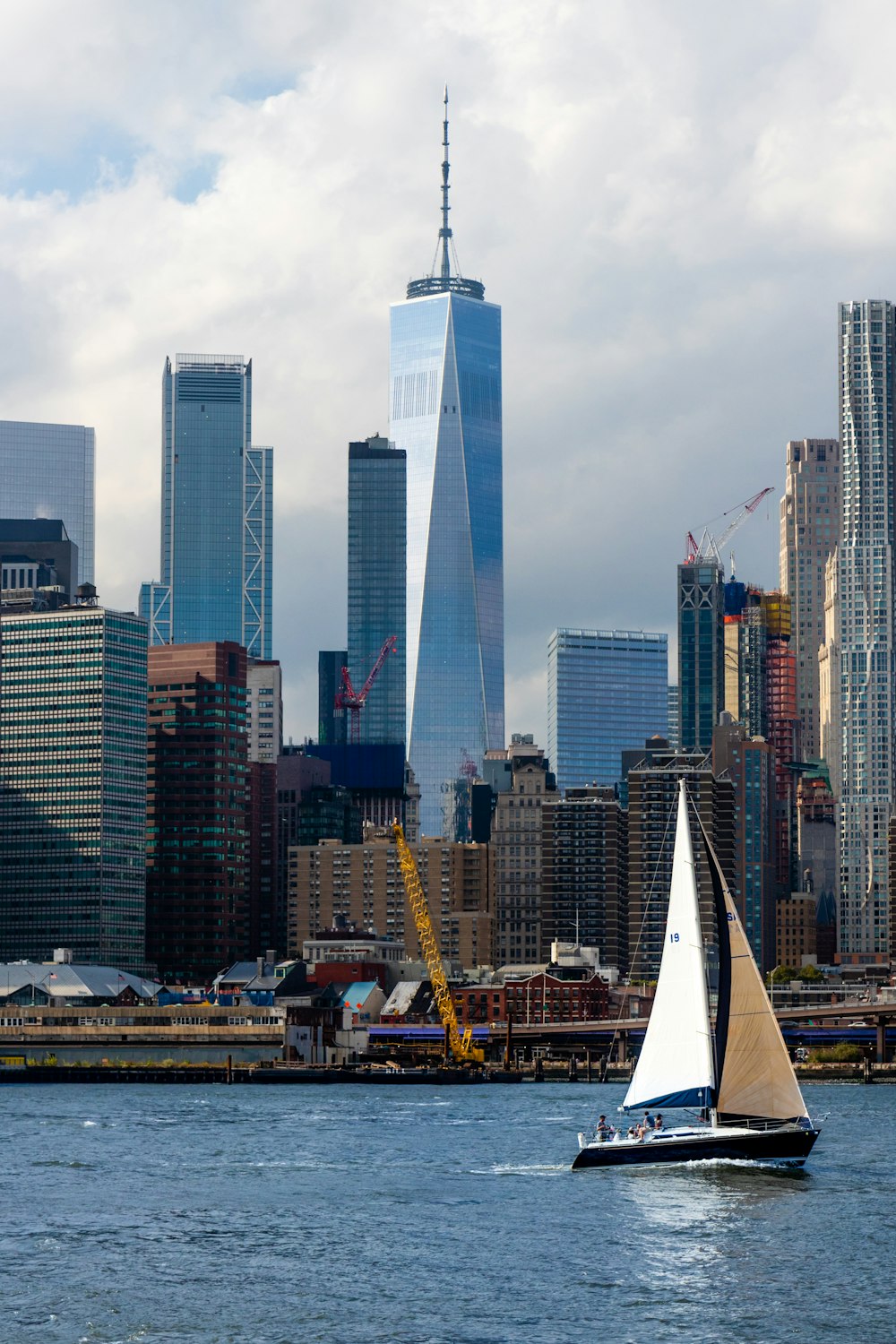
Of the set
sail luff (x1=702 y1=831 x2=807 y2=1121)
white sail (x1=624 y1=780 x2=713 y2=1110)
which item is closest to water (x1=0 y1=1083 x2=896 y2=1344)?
sail luff (x1=702 y1=831 x2=807 y2=1121)

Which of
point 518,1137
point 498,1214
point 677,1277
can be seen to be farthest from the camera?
point 518,1137

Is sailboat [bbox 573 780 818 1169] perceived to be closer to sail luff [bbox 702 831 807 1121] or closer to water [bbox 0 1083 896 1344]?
sail luff [bbox 702 831 807 1121]

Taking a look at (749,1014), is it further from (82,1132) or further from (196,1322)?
(82,1132)

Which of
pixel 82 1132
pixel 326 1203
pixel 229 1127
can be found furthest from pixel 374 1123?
pixel 326 1203

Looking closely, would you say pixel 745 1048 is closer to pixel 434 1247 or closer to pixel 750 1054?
pixel 750 1054

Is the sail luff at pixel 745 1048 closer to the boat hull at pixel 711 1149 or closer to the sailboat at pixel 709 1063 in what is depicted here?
the sailboat at pixel 709 1063

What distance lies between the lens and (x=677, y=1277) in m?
90.8

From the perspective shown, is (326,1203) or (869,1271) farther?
(326,1203)

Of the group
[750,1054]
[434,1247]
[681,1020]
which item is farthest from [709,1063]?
[434,1247]

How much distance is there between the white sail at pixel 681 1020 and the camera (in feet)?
375

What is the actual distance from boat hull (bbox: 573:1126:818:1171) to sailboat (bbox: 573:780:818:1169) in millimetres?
43

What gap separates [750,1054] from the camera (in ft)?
374

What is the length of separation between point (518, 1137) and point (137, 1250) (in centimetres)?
6103

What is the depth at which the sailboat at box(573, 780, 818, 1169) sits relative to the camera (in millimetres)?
114000
